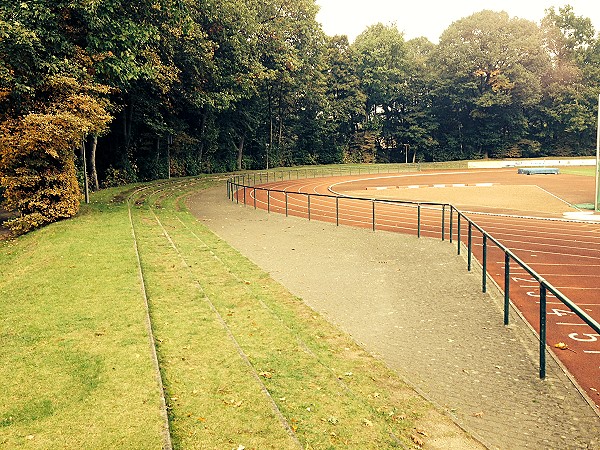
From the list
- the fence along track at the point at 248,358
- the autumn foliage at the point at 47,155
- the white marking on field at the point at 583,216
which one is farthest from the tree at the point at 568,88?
the fence along track at the point at 248,358

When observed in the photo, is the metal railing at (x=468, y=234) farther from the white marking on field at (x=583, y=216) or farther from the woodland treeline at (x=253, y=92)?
the woodland treeline at (x=253, y=92)

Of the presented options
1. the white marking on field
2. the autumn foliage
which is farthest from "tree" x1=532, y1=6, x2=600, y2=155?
the autumn foliage

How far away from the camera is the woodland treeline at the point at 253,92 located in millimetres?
17391

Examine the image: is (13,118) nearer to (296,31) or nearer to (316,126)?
(296,31)

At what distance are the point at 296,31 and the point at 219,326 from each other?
49.8m

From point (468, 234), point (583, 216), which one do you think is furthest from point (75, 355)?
point (583, 216)

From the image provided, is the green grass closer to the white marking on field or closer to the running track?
the running track

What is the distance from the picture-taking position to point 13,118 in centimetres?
1728

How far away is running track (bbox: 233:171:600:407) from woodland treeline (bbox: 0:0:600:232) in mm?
9855

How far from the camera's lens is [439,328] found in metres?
8.16

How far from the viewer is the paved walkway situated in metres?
5.32

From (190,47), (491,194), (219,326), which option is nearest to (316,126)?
(190,47)

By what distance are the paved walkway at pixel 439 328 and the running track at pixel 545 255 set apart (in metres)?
0.50

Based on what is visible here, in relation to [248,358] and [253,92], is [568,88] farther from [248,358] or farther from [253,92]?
[248,358]
